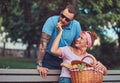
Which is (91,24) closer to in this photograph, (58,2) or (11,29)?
(58,2)

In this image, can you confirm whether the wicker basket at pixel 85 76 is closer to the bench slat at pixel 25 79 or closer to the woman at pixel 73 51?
the woman at pixel 73 51

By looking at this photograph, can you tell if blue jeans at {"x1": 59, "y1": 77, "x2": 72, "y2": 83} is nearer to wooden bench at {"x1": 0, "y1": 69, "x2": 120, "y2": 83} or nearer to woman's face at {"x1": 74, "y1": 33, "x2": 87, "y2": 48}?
wooden bench at {"x1": 0, "y1": 69, "x2": 120, "y2": 83}

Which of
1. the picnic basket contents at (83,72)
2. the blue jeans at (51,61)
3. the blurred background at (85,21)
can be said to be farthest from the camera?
the blurred background at (85,21)

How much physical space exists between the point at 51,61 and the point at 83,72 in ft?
2.08

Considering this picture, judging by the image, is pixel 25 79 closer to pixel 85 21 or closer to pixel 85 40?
pixel 85 40

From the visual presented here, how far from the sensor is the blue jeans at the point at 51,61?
5.05 m

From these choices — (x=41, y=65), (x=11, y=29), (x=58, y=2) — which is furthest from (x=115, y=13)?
(x=11, y=29)

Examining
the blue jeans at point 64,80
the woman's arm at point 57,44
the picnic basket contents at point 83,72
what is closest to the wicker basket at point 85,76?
the picnic basket contents at point 83,72

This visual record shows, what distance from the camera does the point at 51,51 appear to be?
15.6ft

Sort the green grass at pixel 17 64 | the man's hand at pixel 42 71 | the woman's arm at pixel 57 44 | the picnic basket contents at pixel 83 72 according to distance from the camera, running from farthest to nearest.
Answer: the green grass at pixel 17 64
the man's hand at pixel 42 71
the woman's arm at pixel 57 44
the picnic basket contents at pixel 83 72

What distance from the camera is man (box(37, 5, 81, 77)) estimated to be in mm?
4844

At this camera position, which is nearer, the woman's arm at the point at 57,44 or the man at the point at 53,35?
the woman's arm at the point at 57,44

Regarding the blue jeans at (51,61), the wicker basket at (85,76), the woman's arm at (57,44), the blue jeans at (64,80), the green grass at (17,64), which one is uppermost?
the woman's arm at (57,44)

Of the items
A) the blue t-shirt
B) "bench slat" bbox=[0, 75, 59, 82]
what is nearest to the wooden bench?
"bench slat" bbox=[0, 75, 59, 82]
